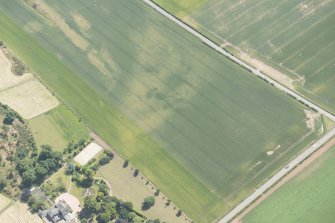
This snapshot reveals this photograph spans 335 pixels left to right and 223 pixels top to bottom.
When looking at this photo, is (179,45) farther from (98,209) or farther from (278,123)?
(98,209)

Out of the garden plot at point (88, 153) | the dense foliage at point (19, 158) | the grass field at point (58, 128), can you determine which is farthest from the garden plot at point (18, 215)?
the grass field at point (58, 128)

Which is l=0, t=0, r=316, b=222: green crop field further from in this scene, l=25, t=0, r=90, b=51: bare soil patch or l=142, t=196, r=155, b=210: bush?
l=142, t=196, r=155, b=210: bush

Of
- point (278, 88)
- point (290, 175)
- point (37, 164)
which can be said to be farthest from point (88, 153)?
point (278, 88)

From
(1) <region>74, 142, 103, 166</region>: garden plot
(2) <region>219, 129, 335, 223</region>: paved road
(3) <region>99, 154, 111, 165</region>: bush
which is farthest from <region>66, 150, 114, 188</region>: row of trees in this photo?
(2) <region>219, 129, 335, 223</region>: paved road

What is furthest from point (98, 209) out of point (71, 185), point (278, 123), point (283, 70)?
point (283, 70)

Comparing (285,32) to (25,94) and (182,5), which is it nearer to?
(182,5)
